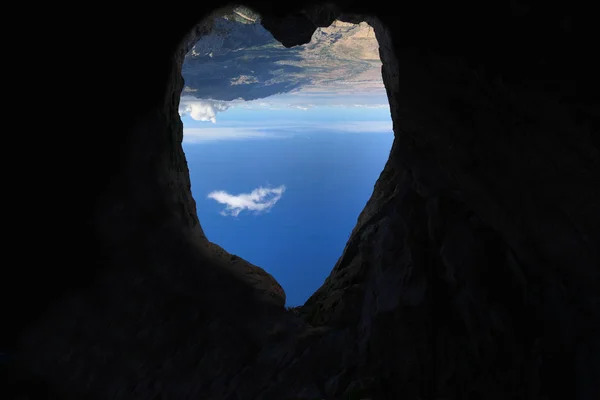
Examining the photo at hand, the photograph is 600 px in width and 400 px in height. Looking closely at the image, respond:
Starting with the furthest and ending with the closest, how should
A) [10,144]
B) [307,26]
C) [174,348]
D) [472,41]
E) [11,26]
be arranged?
[307,26]
[174,348]
[10,144]
[11,26]
[472,41]

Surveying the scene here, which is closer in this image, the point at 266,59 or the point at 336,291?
the point at 336,291

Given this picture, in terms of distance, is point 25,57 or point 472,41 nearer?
point 472,41

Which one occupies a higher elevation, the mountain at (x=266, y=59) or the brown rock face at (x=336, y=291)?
the mountain at (x=266, y=59)

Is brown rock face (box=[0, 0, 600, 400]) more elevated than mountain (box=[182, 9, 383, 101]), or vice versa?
mountain (box=[182, 9, 383, 101])

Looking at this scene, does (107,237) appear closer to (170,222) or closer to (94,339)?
(170,222)

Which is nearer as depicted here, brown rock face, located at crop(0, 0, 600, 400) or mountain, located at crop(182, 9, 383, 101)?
brown rock face, located at crop(0, 0, 600, 400)

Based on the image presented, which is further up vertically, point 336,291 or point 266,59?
point 266,59

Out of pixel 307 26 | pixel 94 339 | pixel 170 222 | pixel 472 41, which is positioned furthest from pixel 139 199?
pixel 472 41

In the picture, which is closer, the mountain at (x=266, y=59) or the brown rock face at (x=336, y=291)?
the brown rock face at (x=336, y=291)
